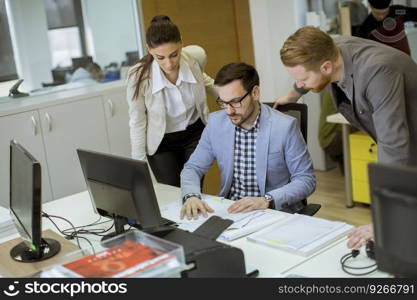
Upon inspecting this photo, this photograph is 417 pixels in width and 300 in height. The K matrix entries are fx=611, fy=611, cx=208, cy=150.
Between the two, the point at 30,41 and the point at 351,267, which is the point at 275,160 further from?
the point at 30,41

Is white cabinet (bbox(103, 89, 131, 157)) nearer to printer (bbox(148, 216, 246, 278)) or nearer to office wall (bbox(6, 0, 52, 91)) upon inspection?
office wall (bbox(6, 0, 52, 91))

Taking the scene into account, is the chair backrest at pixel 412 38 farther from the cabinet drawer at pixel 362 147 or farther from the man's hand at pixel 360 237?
the man's hand at pixel 360 237

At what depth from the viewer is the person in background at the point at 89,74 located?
4.73 metres

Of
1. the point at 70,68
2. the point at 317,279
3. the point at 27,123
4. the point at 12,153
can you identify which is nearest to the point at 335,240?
the point at 317,279

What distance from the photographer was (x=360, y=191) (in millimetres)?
4625

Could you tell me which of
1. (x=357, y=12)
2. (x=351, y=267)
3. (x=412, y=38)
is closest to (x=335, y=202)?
(x=412, y=38)

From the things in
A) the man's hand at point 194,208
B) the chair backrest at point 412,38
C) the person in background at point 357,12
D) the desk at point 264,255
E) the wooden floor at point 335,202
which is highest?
the person in background at point 357,12

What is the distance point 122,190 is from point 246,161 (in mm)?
773

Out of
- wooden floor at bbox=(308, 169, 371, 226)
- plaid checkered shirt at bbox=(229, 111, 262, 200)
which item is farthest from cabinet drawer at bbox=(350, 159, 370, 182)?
plaid checkered shirt at bbox=(229, 111, 262, 200)

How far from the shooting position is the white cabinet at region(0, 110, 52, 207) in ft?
13.3

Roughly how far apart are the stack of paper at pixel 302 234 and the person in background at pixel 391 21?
2.92 metres

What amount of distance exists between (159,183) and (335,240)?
1.34m

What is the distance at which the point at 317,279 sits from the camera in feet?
5.99

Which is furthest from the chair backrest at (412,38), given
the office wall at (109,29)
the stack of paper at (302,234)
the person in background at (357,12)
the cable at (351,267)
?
the cable at (351,267)
